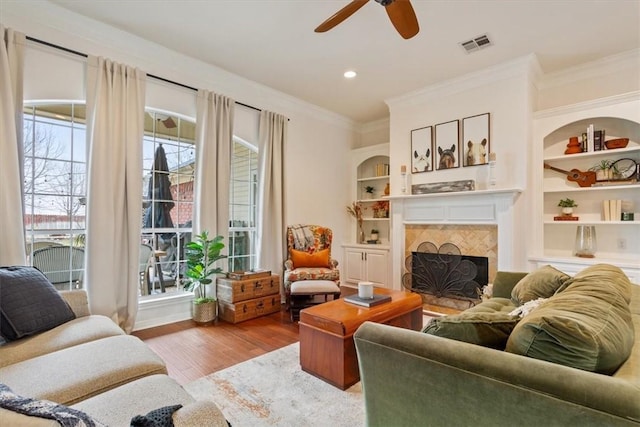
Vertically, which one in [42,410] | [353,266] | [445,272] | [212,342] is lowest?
[212,342]

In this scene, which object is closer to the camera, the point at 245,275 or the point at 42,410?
the point at 42,410

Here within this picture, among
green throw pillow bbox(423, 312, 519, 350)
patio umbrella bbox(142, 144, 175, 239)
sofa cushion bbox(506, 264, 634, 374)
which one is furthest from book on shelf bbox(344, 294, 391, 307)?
patio umbrella bbox(142, 144, 175, 239)

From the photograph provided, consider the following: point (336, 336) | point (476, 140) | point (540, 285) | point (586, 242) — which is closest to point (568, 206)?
point (586, 242)

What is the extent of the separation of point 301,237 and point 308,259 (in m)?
0.43

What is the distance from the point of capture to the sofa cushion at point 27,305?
176 centimetres

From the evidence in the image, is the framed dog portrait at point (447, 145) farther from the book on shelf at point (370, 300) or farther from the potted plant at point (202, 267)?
the potted plant at point (202, 267)

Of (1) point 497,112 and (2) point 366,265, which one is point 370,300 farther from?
(1) point 497,112

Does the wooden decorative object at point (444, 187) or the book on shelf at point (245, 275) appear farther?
the wooden decorative object at point (444, 187)

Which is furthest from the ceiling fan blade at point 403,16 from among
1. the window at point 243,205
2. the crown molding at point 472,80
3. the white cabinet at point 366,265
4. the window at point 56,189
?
the white cabinet at point 366,265

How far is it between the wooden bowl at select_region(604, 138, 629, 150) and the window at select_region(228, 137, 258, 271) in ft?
13.7

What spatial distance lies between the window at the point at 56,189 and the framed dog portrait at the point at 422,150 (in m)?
3.95

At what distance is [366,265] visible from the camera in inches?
204

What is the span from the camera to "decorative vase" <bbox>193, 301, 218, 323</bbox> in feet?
11.5

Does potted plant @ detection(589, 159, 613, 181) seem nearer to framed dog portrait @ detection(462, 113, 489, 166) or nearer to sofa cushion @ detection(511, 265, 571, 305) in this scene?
framed dog portrait @ detection(462, 113, 489, 166)
